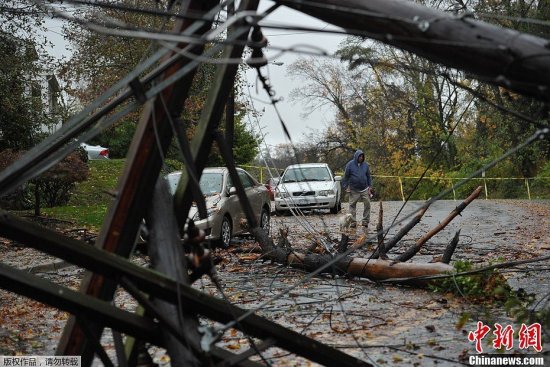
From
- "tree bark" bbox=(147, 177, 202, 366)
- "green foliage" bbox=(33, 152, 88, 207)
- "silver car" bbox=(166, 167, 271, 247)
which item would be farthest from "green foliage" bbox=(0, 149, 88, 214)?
"tree bark" bbox=(147, 177, 202, 366)

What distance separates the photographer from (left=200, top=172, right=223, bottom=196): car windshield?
57.1 feet

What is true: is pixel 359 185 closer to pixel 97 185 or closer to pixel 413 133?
pixel 97 185

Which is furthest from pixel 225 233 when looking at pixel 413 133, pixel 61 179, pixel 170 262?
pixel 413 133

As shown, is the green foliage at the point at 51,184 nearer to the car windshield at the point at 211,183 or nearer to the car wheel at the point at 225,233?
the car windshield at the point at 211,183

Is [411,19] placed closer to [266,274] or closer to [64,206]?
[266,274]

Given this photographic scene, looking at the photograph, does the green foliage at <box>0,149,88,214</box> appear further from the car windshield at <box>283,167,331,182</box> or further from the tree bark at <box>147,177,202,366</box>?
the tree bark at <box>147,177,202,366</box>

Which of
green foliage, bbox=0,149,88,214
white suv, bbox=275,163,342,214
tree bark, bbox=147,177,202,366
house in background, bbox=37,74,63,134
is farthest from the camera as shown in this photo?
white suv, bbox=275,163,342,214

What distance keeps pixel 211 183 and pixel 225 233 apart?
1529 mm

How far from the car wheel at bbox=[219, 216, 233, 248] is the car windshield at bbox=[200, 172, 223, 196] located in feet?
2.49

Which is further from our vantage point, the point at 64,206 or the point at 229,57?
the point at 64,206

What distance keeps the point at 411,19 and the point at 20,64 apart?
20199mm

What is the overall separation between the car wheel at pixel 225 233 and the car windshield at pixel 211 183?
759 millimetres

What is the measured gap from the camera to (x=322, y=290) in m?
10.9

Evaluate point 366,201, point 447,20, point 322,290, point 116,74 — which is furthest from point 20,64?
point 447,20
